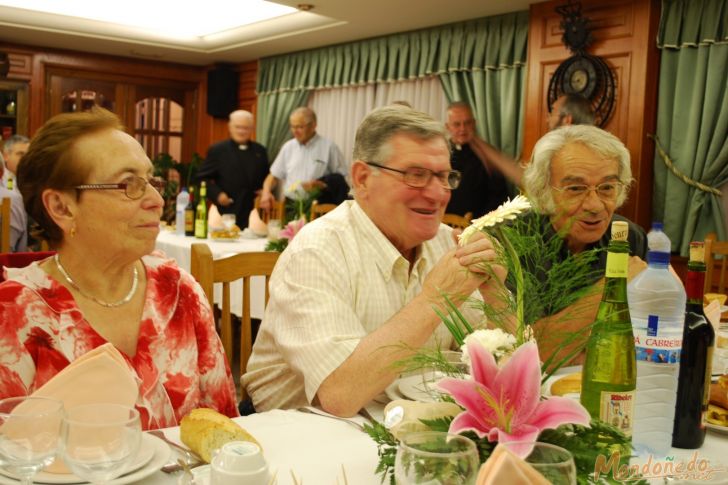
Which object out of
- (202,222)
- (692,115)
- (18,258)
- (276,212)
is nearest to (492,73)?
(692,115)

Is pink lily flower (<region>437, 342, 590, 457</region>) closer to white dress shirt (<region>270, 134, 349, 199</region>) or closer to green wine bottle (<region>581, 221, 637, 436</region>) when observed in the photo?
green wine bottle (<region>581, 221, 637, 436</region>)

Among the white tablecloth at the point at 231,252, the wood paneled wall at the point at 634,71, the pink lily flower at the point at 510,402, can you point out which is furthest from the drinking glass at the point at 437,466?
the wood paneled wall at the point at 634,71

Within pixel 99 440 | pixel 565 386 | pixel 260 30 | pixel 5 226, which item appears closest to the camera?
pixel 99 440

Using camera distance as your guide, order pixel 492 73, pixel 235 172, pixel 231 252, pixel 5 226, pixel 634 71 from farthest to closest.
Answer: pixel 235 172, pixel 492 73, pixel 634 71, pixel 231 252, pixel 5 226

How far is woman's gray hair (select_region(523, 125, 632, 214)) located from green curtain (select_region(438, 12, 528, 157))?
3693mm

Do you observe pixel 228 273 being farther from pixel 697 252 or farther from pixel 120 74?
pixel 120 74

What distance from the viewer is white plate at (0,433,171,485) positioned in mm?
979

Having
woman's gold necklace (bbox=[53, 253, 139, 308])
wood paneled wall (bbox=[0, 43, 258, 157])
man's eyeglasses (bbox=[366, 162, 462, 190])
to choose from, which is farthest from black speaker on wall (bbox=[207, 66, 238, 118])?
woman's gold necklace (bbox=[53, 253, 139, 308])

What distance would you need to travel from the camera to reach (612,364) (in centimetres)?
115

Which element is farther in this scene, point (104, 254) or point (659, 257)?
point (104, 254)

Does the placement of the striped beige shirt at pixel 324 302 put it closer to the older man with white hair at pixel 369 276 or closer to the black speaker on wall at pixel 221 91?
the older man with white hair at pixel 369 276

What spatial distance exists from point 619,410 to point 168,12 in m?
7.06

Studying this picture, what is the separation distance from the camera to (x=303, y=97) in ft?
27.3

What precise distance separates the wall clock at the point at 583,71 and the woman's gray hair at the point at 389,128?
12.7 ft
